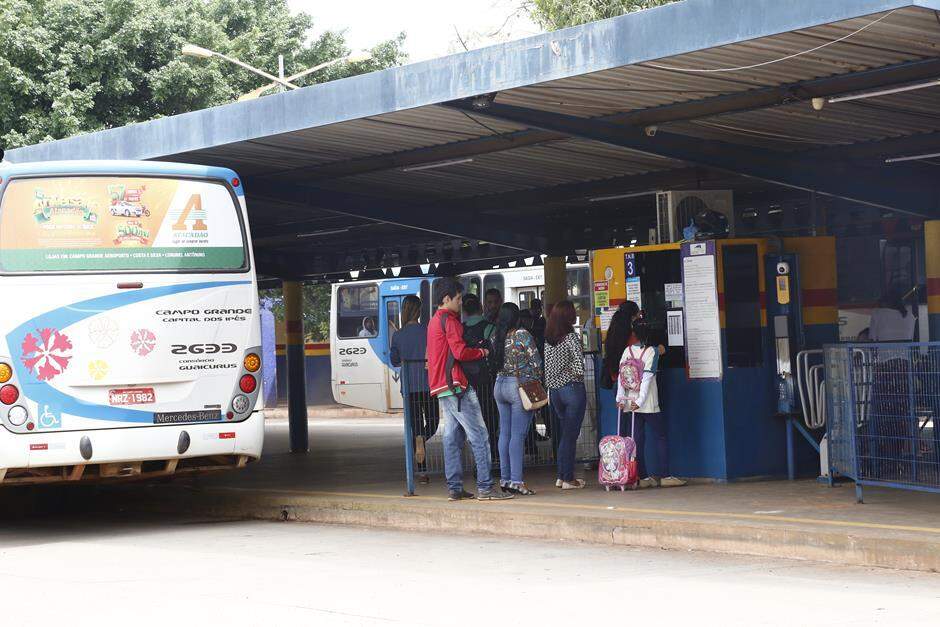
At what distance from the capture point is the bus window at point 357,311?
31.3m

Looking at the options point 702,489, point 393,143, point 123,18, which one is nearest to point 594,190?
point 393,143

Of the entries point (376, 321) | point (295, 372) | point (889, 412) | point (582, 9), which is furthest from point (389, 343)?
point (889, 412)

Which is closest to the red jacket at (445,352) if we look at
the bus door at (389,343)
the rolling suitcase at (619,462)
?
the rolling suitcase at (619,462)

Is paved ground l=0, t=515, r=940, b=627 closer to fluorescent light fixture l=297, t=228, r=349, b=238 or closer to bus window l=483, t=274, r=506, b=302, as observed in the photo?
fluorescent light fixture l=297, t=228, r=349, b=238

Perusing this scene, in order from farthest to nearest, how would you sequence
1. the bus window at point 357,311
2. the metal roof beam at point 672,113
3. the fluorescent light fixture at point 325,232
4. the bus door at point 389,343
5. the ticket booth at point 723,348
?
the bus window at point 357,311 → the bus door at point 389,343 → the fluorescent light fixture at point 325,232 → the ticket booth at point 723,348 → the metal roof beam at point 672,113

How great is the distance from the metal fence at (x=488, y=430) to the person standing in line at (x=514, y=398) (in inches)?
34.4

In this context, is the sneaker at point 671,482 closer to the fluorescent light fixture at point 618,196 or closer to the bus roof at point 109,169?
the bus roof at point 109,169

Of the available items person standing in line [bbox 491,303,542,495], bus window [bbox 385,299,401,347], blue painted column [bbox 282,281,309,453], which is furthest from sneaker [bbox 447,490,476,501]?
bus window [bbox 385,299,401,347]

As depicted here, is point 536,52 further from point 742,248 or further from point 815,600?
point 815,600

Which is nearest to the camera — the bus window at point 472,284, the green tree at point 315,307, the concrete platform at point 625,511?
the concrete platform at point 625,511

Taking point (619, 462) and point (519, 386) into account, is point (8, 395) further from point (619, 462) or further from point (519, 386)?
point (619, 462)

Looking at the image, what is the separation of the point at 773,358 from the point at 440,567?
4.65 meters

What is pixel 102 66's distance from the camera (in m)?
32.2

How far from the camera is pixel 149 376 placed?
12281 mm
